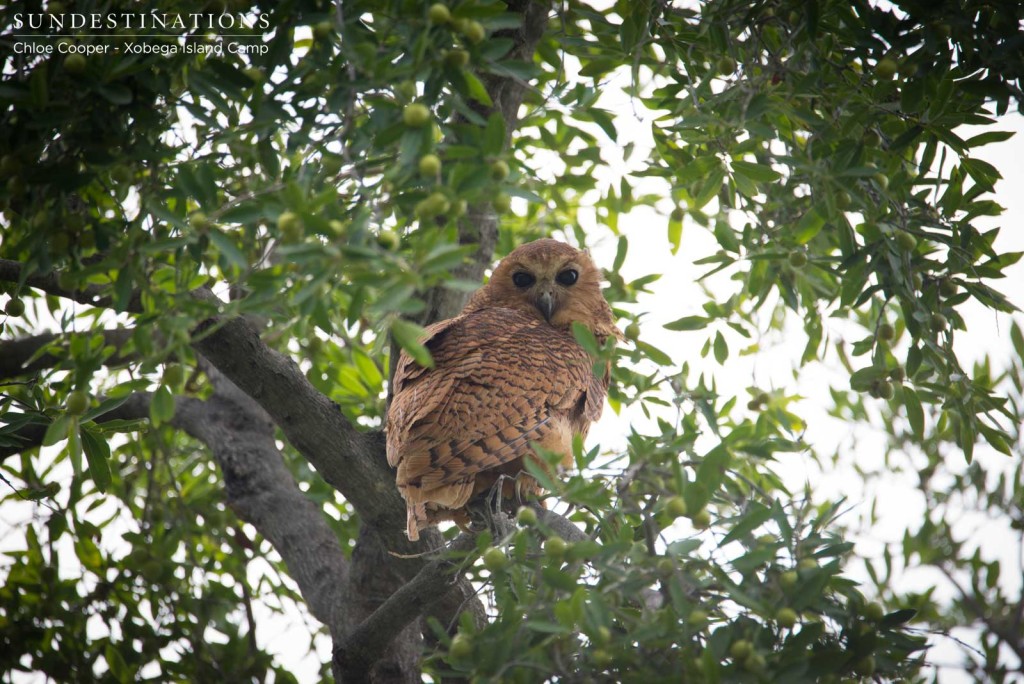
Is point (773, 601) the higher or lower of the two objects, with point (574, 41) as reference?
lower

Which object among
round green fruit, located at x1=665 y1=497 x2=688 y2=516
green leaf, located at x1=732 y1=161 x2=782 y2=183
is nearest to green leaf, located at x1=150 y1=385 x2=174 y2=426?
round green fruit, located at x1=665 y1=497 x2=688 y2=516

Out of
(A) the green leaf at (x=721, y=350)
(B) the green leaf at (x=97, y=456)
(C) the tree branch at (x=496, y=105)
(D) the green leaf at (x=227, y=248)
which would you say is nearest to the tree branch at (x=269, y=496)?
(C) the tree branch at (x=496, y=105)

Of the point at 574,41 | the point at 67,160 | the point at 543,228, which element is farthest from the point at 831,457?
the point at 67,160

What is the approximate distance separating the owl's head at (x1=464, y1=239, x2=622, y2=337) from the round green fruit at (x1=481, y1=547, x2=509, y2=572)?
218cm

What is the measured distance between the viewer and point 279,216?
6.34 feet

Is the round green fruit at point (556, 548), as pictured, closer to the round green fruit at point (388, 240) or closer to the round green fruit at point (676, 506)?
the round green fruit at point (676, 506)

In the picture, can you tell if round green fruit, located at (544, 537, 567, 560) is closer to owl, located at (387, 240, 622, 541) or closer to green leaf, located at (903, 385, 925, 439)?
owl, located at (387, 240, 622, 541)

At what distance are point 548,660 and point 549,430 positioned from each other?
116cm

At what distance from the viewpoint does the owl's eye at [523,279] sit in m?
4.49

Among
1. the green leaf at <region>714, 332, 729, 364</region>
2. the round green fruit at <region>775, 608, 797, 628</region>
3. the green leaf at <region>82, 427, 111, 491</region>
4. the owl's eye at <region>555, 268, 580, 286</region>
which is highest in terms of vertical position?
the owl's eye at <region>555, 268, 580, 286</region>

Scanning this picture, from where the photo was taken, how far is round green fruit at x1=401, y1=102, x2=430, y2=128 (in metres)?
1.99

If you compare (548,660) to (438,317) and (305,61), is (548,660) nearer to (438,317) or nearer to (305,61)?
(305,61)

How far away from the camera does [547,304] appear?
4.34 m

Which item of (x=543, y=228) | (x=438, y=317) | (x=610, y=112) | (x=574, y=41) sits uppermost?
(x=543, y=228)
